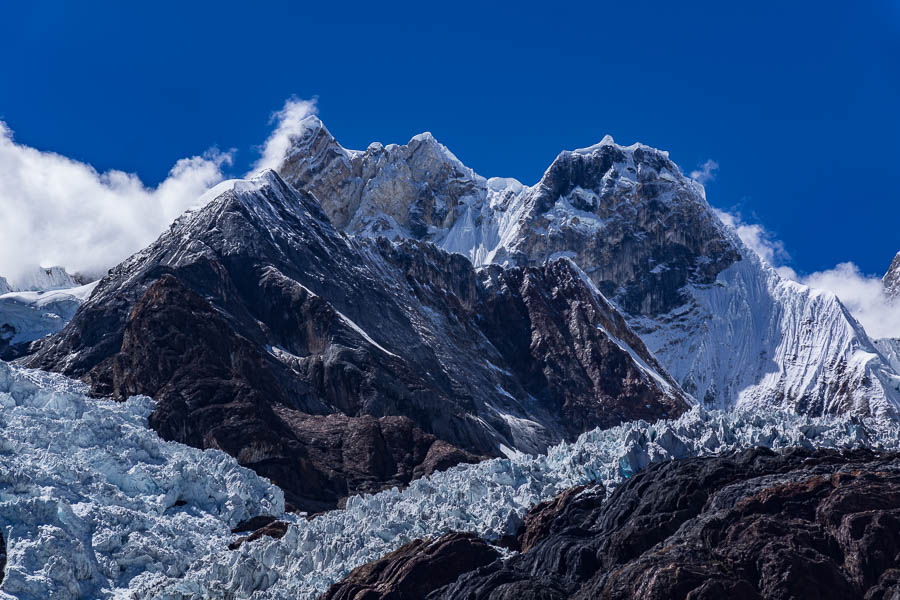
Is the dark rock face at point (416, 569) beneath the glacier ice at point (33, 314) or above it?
beneath

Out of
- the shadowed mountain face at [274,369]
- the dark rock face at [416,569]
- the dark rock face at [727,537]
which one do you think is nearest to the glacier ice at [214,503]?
the dark rock face at [416,569]

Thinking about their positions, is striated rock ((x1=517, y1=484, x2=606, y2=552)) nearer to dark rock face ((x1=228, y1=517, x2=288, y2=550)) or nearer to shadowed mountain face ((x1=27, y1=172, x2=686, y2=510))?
dark rock face ((x1=228, y1=517, x2=288, y2=550))

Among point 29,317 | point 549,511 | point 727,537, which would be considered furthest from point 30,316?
point 727,537

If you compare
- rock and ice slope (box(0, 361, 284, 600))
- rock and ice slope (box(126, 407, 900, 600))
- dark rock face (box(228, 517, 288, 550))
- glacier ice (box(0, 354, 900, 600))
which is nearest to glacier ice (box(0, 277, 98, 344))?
rock and ice slope (box(0, 361, 284, 600))

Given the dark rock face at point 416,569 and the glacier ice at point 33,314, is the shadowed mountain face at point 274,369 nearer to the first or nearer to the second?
the glacier ice at point 33,314

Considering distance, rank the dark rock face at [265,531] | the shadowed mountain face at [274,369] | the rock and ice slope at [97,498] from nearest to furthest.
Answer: the rock and ice slope at [97,498], the dark rock face at [265,531], the shadowed mountain face at [274,369]

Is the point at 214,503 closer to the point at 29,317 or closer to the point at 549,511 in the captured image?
the point at 549,511
